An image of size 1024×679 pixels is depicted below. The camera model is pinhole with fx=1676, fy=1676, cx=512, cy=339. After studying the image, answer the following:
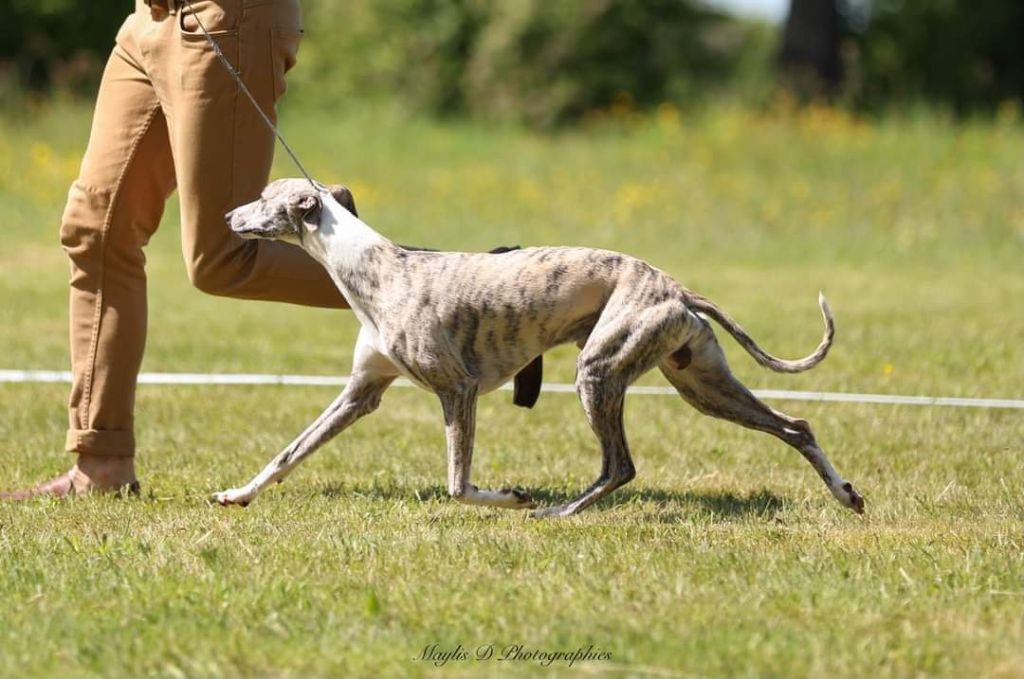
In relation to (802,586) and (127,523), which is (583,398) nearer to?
(802,586)

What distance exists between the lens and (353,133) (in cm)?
2075

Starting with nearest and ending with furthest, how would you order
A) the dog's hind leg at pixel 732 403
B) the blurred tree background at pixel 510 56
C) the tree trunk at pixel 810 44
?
the dog's hind leg at pixel 732 403, the blurred tree background at pixel 510 56, the tree trunk at pixel 810 44

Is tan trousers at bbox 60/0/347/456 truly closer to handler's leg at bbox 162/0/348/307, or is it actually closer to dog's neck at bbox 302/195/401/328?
handler's leg at bbox 162/0/348/307

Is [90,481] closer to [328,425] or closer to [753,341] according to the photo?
[328,425]

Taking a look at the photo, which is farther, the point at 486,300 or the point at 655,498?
the point at 655,498

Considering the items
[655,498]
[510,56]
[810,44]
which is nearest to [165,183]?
[655,498]

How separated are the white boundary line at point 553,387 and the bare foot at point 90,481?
245 cm

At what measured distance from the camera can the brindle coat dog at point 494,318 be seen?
17.5 ft

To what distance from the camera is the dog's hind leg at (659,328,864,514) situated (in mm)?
5570

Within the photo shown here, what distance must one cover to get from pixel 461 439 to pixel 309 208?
896 millimetres

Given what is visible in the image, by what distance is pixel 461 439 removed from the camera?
214 inches

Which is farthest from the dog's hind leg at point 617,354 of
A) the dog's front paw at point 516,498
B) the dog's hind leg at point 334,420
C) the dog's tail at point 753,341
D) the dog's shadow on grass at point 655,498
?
the dog's hind leg at point 334,420

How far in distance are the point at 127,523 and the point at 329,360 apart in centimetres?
417

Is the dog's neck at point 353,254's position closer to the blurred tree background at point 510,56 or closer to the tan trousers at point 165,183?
the tan trousers at point 165,183
